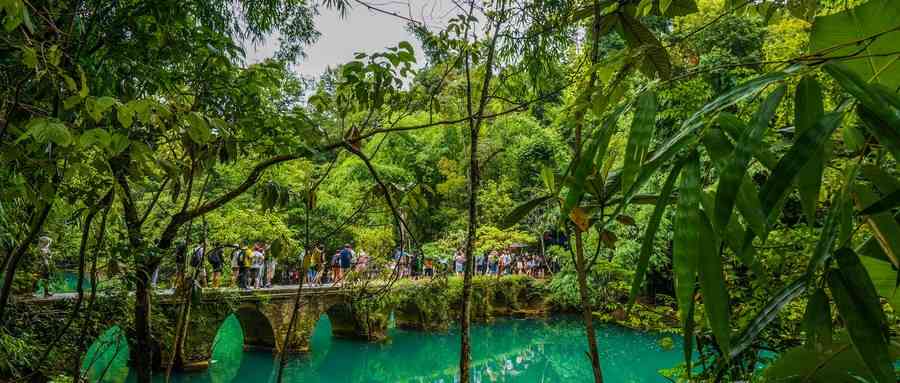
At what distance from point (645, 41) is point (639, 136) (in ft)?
2.26

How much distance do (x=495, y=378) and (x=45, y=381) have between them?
8.08 meters

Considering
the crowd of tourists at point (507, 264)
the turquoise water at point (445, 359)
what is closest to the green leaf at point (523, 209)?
the turquoise water at point (445, 359)

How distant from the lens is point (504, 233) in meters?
12.7

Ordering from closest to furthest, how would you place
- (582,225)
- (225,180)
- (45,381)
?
1. (582,225)
2. (45,381)
3. (225,180)

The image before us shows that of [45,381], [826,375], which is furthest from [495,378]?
[826,375]

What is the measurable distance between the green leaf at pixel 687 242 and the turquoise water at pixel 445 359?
30.3 feet

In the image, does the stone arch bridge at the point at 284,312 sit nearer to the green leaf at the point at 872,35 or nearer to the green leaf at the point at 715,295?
the green leaf at the point at 715,295

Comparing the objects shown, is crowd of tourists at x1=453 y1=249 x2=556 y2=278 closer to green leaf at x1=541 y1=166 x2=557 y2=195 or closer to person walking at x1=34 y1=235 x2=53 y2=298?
person walking at x1=34 y1=235 x2=53 y2=298

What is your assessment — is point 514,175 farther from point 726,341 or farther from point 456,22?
point 726,341

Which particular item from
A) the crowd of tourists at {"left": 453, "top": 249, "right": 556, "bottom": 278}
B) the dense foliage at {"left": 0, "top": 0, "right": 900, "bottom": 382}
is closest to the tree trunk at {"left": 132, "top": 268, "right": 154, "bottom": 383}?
the dense foliage at {"left": 0, "top": 0, "right": 900, "bottom": 382}

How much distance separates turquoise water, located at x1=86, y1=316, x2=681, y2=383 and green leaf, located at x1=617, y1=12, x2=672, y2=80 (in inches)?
340

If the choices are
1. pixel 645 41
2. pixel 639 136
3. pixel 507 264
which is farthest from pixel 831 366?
pixel 507 264

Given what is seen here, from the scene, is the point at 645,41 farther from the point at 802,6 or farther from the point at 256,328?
the point at 256,328

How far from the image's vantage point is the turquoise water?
10.4 metres
